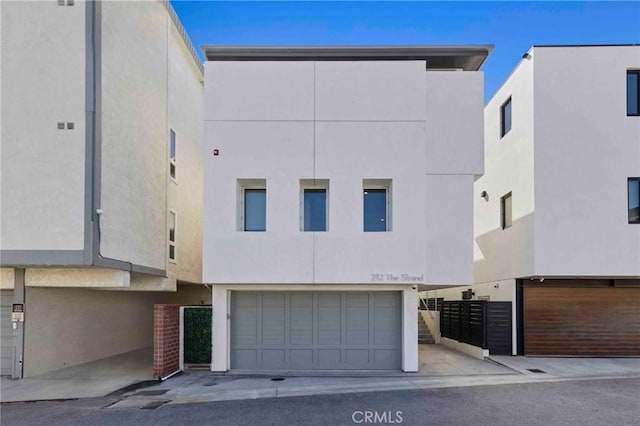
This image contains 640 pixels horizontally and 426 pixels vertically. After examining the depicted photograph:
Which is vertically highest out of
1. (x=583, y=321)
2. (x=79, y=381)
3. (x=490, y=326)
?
(x=583, y=321)

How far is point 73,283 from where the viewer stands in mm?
9914

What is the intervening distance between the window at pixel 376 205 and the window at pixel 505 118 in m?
6.81

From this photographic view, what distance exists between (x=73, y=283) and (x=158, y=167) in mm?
4219

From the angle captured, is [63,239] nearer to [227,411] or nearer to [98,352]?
[227,411]

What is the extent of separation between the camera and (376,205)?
1109 centimetres

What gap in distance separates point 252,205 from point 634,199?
11.3 metres

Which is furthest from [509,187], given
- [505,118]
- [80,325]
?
[80,325]

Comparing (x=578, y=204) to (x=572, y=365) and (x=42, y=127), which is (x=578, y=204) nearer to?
(x=572, y=365)

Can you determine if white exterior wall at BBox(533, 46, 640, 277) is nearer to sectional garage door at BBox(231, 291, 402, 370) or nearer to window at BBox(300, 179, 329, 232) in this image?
sectional garage door at BBox(231, 291, 402, 370)

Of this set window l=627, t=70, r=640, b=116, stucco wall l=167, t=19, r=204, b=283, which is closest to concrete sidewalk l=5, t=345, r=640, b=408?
stucco wall l=167, t=19, r=204, b=283

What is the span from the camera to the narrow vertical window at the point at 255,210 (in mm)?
10867

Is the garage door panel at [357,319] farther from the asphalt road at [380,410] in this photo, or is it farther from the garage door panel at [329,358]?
the asphalt road at [380,410]

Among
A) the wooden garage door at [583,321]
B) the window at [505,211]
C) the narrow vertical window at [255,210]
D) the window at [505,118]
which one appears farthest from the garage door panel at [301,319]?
the window at [505,118]

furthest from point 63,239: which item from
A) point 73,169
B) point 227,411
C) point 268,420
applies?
point 268,420
